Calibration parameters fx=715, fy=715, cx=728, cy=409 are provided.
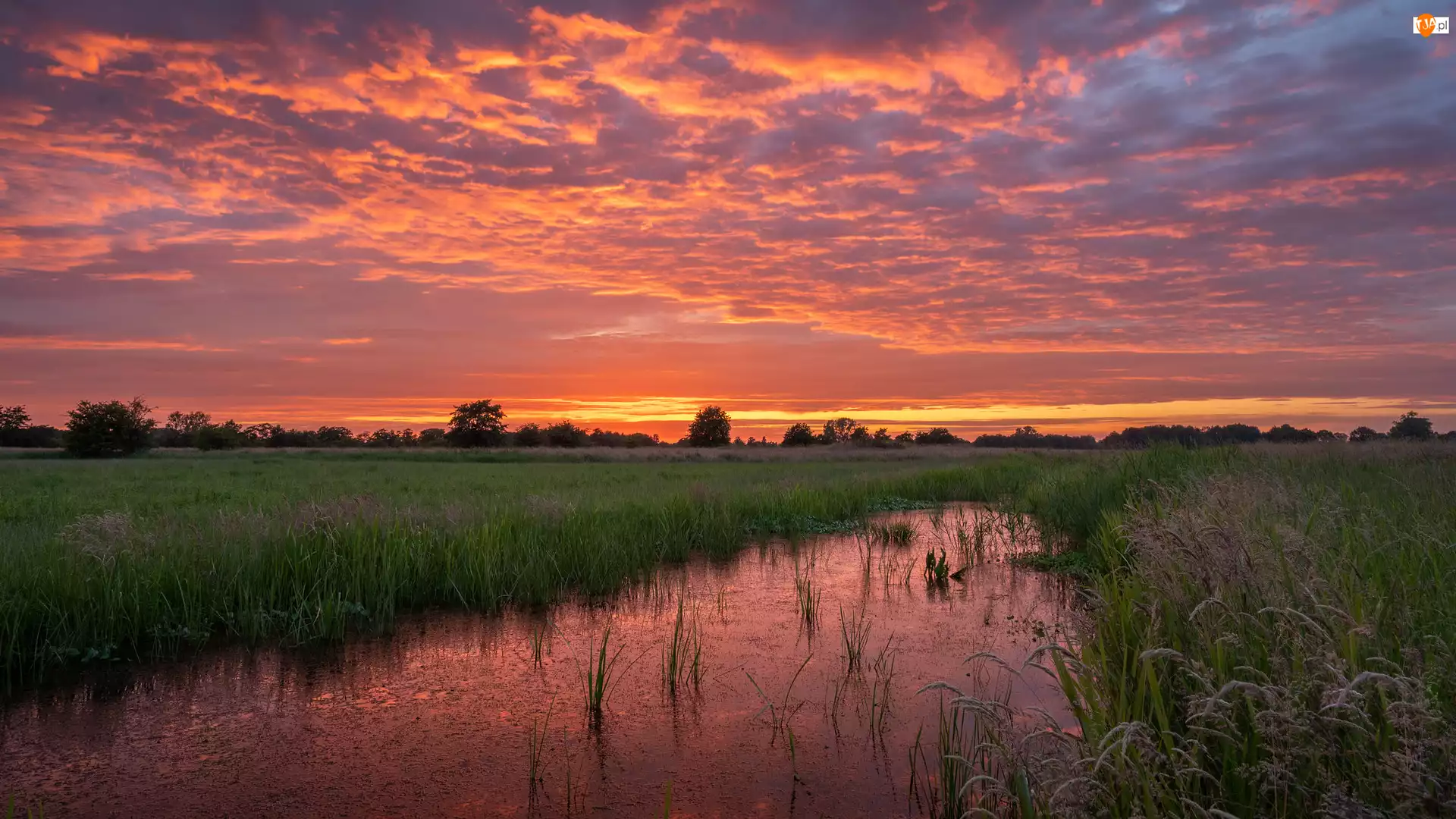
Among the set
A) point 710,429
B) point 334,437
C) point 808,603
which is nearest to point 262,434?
point 334,437

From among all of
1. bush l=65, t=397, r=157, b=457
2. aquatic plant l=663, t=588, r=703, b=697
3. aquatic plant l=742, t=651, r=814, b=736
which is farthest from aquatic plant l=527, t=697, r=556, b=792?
bush l=65, t=397, r=157, b=457

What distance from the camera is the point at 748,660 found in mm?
6594

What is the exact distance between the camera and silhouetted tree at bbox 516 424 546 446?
75938 mm

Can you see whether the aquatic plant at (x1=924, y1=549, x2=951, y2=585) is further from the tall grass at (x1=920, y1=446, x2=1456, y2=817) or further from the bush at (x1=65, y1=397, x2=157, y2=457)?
the bush at (x1=65, y1=397, x2=157, y2=457)

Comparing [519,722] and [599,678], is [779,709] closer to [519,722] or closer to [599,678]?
[599,678]

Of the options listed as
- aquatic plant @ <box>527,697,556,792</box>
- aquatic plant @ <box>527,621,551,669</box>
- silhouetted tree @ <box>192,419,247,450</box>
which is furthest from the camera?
silhouetted tree @ <box>192,419,247,450</box>

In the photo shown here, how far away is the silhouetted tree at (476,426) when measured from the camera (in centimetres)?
7806

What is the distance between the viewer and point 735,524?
14016 mm

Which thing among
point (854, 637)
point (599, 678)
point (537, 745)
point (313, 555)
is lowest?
point (537, 745)

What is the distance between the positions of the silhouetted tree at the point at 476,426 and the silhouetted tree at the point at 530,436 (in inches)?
79.6

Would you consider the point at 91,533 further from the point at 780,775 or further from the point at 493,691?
the point at 780,775

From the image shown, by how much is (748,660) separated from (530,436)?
7413 centimetres

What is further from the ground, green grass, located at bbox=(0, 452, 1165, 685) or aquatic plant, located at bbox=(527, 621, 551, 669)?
green grass, located at bbox=(0, 452, 1165, 685)

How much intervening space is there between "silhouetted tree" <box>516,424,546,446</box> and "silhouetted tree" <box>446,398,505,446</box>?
202 cm
